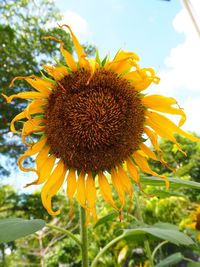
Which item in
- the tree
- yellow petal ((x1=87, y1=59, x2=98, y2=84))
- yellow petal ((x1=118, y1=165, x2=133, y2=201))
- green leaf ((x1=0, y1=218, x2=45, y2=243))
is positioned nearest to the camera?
green leaf ((x1=0, y1=218, x2=45, y2=243))

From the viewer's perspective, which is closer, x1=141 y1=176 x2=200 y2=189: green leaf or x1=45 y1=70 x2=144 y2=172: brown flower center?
x1=141 y1=176 x2=200 y2=189: green leaf

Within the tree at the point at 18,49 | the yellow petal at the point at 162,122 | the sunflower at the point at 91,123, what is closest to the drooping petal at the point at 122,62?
the sunflower at the point at 91,123

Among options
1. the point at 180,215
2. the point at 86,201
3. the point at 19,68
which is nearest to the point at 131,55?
the point at 86,201

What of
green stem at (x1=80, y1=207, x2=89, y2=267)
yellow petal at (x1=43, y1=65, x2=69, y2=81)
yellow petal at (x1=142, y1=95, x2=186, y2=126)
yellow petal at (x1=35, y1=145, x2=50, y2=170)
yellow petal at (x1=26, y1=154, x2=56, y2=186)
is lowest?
green stem at (x1=80, y1=207, x2=89, y2=267)

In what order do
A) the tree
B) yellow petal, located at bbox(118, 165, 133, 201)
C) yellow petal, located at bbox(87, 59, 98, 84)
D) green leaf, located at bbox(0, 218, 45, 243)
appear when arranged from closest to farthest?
green leaf, located at bbox(0, 218, 45, 243)
yellow petal, located at bbox(87, 59, 98, 84)
yellow petal, located at bbox(118, 165, 133, 201)
the tree

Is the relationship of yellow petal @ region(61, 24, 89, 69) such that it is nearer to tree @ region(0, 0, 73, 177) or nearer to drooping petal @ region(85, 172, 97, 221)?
drooping petal @ region(85, 172, 97, 221)

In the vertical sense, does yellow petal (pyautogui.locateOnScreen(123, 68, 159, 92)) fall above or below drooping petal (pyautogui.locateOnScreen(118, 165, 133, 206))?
above

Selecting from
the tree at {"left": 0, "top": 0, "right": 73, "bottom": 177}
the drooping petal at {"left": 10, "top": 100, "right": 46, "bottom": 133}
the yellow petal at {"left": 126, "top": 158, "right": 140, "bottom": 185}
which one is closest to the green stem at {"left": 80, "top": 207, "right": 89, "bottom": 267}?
the yellow petal at {"left": 126, "top": 158, "right": 140, "bottom": 185}

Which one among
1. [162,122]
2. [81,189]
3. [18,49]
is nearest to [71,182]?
[81,189]
